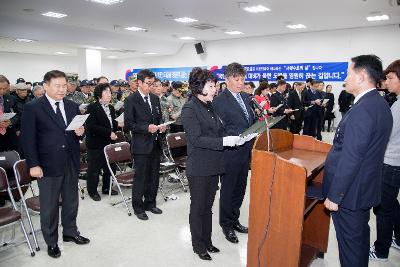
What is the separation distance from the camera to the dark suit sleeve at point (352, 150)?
1.85 m

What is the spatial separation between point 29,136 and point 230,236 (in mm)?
2127

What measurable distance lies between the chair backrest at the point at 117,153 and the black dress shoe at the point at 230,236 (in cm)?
175

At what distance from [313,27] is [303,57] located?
4.78ft

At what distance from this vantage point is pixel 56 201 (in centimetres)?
285

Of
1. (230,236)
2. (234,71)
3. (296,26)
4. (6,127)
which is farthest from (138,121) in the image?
(296,26)

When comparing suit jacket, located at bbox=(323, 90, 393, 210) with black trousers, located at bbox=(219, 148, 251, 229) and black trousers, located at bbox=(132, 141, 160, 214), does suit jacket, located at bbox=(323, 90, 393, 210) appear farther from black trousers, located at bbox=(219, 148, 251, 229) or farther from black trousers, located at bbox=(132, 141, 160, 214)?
black trousers, located at bbox=(132, 141, 160, 214)

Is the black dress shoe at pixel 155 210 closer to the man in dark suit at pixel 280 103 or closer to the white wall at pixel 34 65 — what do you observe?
the man in dark suit at pixel 280 103

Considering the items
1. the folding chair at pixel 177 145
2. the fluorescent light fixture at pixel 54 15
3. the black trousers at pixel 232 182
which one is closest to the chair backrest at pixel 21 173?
the folding chair at pixel 177 145

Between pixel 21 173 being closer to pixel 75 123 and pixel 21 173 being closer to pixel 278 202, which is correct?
pixel 75 123

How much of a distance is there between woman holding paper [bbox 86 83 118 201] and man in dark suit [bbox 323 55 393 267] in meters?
3.15

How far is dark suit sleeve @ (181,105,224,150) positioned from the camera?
2.48m

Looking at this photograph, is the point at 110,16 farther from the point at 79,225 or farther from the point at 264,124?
the point at 264,124

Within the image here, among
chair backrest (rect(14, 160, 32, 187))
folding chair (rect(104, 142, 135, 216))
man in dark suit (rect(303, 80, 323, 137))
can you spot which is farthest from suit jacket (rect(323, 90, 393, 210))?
man in dark suit (rect(303, 80, 323, 137))

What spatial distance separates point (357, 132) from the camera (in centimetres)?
186
